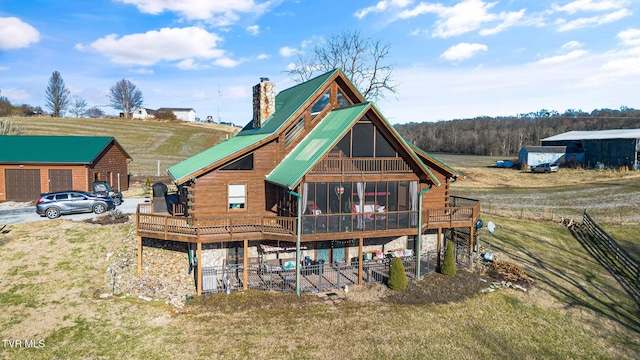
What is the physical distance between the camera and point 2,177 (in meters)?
32.4

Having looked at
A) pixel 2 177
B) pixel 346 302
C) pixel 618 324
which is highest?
pixel 2 177

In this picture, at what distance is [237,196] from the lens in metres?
21.1

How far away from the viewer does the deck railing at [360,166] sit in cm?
1939

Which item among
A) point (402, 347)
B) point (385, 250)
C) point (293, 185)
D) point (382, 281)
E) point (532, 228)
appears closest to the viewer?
point (402, 347)

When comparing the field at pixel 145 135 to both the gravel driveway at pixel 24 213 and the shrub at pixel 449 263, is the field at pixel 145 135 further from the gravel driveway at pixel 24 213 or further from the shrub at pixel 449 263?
the shrub at pixel 449 263

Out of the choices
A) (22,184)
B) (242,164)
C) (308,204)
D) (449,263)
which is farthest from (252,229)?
(22,184)

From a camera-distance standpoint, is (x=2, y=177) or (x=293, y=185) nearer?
(x=293, y=185)

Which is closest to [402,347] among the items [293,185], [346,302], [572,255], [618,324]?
[346,302]

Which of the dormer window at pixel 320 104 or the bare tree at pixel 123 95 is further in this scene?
the bare tree at pixel 123 95

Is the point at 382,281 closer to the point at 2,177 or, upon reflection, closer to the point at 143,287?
the point at 143,287

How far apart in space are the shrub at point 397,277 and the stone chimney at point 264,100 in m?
12.0

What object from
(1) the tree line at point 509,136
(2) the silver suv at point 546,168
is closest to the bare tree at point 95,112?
(1) the tree line at point 509,136

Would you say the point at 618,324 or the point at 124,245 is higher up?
the point at 124,245

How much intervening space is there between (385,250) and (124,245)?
14.9 m
